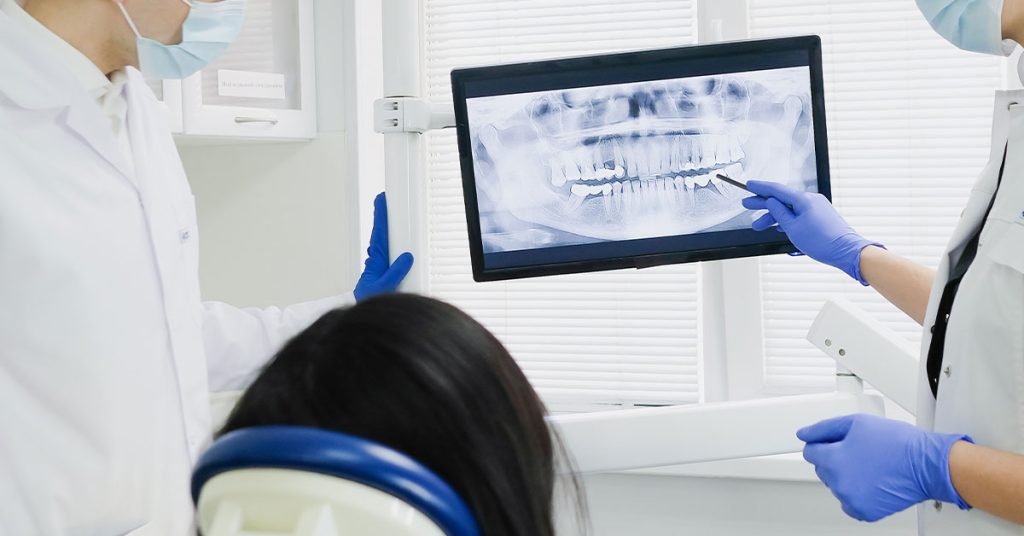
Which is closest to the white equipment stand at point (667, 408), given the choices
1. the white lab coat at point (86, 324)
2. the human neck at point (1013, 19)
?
the white lab coat at point (86, 324)

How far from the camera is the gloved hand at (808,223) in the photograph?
1496 millimetres

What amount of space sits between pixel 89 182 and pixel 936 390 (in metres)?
1.26

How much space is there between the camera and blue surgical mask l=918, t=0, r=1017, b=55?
4.05 feet

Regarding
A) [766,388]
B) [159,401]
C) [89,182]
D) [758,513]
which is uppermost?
[89,182]

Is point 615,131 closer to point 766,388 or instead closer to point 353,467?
point 766,388

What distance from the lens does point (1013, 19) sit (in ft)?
4.01

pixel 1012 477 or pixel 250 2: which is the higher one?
pixel 250 2

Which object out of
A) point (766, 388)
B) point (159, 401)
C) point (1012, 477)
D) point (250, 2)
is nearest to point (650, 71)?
point (1012, 477)

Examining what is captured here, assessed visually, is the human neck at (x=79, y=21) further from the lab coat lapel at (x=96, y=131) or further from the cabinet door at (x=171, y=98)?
the cabinet door at (x=171, y=98)

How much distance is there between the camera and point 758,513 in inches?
84.0

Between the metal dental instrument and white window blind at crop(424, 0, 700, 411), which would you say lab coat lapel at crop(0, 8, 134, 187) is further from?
white window blind at crop(424, 0, 700, 411)

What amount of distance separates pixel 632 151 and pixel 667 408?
0.44 m

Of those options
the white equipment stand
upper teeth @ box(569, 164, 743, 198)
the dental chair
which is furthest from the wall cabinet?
the dental chair

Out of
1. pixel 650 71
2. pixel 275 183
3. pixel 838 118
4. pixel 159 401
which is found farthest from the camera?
pixel 275 183
